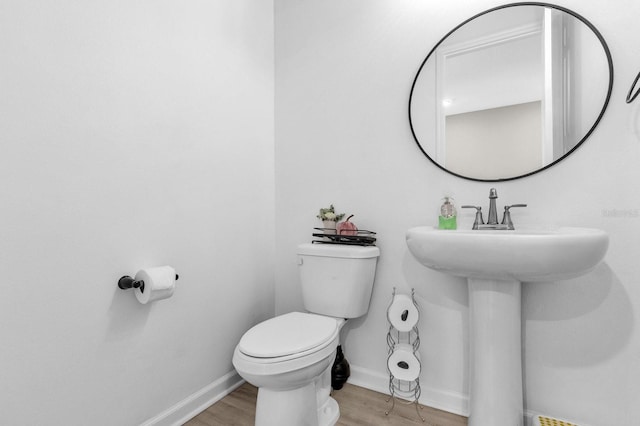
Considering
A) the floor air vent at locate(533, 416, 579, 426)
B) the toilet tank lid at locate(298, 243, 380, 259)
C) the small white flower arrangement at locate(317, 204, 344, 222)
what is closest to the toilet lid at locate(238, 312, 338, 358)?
the toilet tank lid at locate(298, 243, 380, 259)

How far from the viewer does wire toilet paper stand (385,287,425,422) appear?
1.45 meters

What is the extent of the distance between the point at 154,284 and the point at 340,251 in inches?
31.8

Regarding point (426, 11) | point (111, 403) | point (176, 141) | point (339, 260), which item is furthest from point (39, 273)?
point (426, 11)

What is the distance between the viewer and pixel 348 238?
5.35 feet

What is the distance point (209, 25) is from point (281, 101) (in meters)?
0.57

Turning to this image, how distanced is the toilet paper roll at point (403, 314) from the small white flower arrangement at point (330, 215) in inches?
20.4

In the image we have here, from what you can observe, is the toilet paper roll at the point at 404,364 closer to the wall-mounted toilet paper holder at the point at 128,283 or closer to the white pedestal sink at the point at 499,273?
the white pedestal sink at the point at 499,273

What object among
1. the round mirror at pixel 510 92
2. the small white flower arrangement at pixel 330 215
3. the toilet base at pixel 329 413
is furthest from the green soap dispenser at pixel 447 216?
the toilet base at pixel 329 413

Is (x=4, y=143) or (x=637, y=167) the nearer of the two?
(x=4, y=143)

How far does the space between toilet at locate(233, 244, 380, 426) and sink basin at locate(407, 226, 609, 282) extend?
52 centimetres

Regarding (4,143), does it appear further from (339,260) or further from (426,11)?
(426,11)

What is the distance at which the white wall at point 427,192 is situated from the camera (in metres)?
1.22

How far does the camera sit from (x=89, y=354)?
3.63ft

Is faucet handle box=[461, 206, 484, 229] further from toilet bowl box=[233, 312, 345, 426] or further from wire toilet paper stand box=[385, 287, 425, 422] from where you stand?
toilet bowl box=[233, 312, 345, 426]
